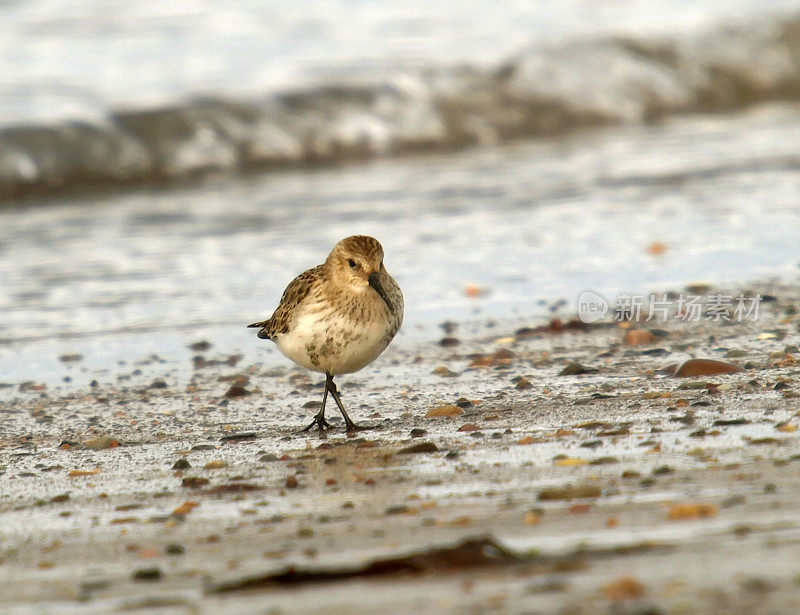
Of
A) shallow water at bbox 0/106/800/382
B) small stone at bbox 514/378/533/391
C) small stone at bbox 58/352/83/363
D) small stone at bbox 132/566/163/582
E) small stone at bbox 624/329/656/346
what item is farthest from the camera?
shallow water at bbox 0/106/800/382

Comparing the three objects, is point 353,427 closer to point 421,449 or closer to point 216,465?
point 421,449

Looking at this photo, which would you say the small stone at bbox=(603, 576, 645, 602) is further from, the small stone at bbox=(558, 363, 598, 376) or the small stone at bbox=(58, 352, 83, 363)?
the small stone at bbox=(58, 352, 83, 363)

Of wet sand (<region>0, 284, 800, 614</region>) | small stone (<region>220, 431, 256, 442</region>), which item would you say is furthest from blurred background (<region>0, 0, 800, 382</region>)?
small stone (<region>220, 431, 256, 442</region>)

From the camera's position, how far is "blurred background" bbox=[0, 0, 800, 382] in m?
7.46

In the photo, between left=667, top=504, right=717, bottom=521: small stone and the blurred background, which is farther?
the blurred background

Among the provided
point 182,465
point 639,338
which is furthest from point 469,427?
point 639,338

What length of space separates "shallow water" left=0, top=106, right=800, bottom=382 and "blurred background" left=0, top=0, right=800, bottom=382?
0.03m

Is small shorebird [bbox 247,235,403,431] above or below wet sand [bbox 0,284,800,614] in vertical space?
above

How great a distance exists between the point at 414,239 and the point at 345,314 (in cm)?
436

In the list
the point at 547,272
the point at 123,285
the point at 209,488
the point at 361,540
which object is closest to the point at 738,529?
the point at 361,540

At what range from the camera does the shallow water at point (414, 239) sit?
6945 mm

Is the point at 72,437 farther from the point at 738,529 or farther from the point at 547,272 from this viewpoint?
the point at 547,272

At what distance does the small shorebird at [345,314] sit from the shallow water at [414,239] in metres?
1.58

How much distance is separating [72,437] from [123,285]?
3233 mm
